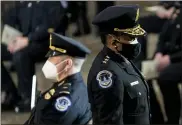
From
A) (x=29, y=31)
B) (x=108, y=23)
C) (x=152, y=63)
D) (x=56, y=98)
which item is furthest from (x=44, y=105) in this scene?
(x=29, y=31)

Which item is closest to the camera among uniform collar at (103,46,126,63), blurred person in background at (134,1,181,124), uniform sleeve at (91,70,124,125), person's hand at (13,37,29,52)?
uniform sleeve at (91,70,124,125)

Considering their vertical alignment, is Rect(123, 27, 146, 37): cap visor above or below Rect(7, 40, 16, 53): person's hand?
above

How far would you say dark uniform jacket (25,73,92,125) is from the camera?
143 inches

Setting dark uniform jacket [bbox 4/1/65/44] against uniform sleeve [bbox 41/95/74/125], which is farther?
dark uniform jacket [bbox 4/1/65/44]

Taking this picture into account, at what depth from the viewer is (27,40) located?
5.39 meters

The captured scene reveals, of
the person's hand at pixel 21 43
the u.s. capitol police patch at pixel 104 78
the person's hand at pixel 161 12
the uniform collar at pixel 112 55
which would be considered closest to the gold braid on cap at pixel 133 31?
the uniform collar at pixel 112 55

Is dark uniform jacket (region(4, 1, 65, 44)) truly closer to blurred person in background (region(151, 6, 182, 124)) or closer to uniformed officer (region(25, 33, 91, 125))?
blurred person in background (region(151, 6, 182, 124))

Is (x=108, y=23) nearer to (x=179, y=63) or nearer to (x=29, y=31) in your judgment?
(x=179, y=63)

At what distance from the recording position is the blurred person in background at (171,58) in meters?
4.77

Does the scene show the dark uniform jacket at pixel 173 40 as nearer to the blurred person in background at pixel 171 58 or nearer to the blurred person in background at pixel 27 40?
Answer: the blurred person in background at pixel 171 58

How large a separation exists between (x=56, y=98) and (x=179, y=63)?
→ 1426mm

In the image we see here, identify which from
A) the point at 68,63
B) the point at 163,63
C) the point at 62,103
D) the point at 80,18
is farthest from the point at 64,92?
the point at 80,18

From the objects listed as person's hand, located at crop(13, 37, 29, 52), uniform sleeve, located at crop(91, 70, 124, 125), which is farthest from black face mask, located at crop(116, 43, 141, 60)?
person's hand, located at crop(13, 37, 29, 52)

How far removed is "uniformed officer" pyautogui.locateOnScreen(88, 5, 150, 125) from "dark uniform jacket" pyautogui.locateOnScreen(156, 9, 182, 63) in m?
1.48
